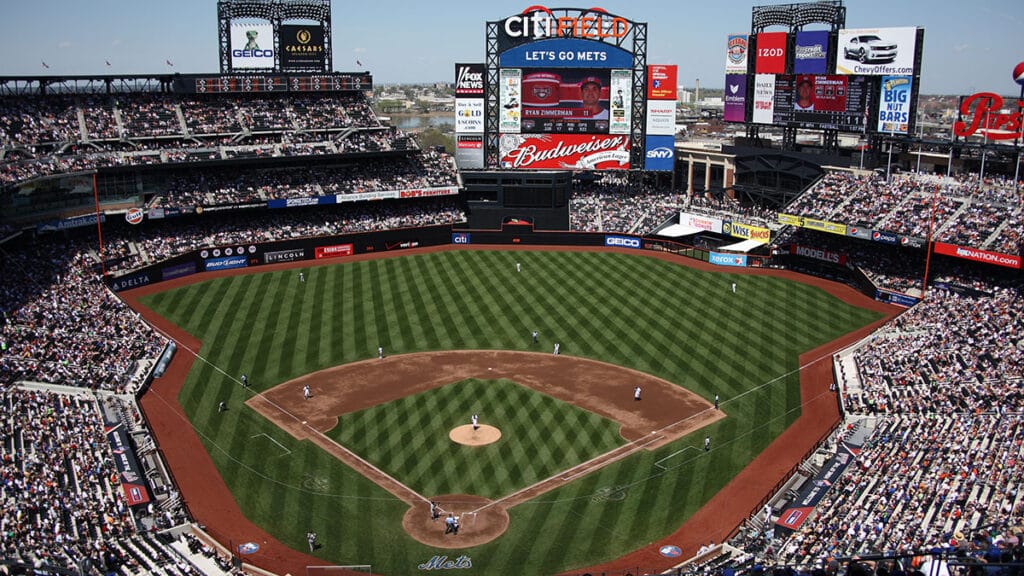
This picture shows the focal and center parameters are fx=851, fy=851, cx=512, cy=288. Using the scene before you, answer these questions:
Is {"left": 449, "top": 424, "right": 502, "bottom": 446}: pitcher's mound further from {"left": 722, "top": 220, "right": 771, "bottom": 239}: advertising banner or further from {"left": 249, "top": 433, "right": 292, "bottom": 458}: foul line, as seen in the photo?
{"left": 722, "top": 220, "right": 771, "bottom": 239}: advertising banner

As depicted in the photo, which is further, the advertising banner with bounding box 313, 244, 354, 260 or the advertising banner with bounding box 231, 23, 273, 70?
the advertising banner with bounding box 231, 23, 273, 70

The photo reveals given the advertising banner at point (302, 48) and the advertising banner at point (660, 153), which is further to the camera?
the advertising banner at point (660, 153)

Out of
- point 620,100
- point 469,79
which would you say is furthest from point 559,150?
point 469,79

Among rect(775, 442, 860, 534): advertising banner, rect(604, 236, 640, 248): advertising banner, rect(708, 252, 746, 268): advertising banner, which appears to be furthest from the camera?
rect(604, 236, 640, 248): advertising banner

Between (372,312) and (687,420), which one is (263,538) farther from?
(372,312)

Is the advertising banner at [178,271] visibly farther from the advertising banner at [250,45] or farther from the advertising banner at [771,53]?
the advertising banner at [771,53]

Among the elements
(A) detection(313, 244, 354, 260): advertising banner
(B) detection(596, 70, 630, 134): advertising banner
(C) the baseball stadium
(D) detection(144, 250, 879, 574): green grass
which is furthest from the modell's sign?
(A) detection(313, 244, 354, 260): advertising banner

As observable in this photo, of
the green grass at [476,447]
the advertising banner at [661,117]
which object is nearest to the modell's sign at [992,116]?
the advertising banner at [661,117]
